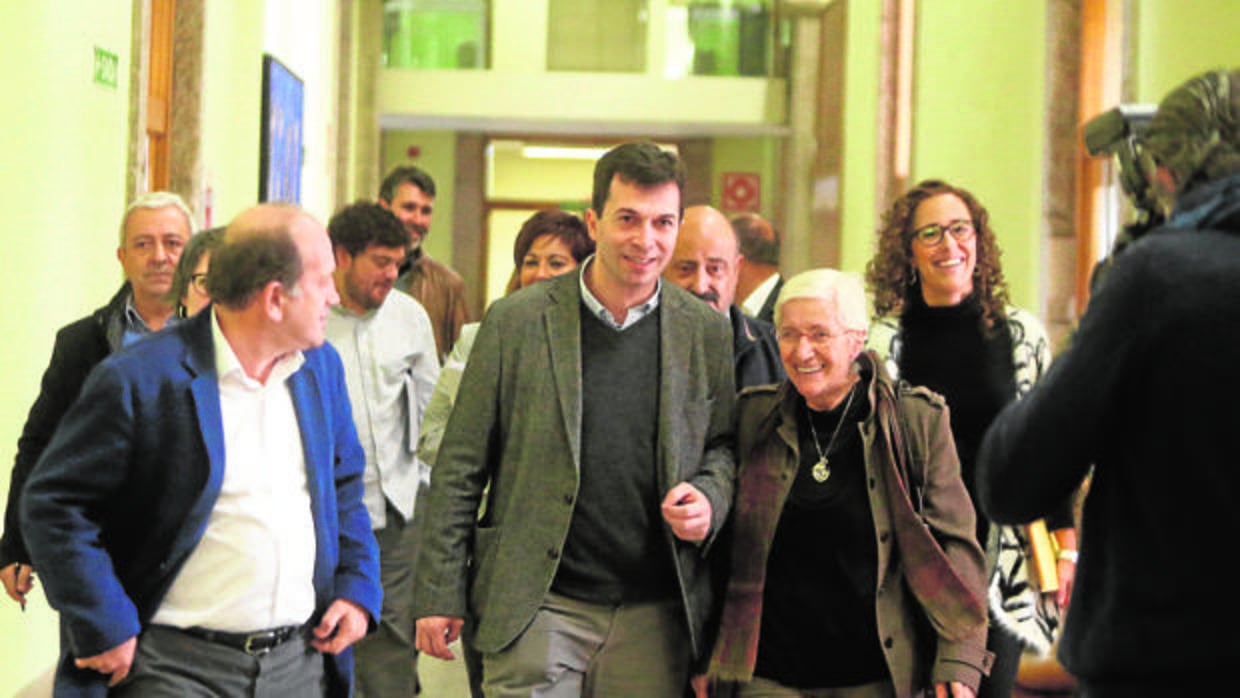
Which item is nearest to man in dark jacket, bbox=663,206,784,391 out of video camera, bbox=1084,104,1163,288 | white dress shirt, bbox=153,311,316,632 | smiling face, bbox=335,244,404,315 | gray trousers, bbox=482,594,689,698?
smiling face, bbox=335,244,404,315

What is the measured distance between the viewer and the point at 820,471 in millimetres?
3494

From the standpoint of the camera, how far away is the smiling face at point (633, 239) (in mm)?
3537

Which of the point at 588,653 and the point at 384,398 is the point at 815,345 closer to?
the point at 588,653

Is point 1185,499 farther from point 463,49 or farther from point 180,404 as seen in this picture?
point 463,49

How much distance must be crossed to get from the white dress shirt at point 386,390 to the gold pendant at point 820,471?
79.1 inches

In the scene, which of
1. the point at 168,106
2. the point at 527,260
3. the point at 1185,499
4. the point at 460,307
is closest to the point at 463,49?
the point at 168,106

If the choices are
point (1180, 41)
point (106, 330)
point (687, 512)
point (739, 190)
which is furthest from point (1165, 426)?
point (739, 190)

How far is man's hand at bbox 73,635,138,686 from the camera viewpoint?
111 inches

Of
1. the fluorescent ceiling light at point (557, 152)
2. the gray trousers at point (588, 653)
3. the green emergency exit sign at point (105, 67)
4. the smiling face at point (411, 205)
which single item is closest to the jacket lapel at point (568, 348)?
the gray trousers at point (588, 653)

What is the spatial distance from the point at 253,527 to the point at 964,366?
2057mm

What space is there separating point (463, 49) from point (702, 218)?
12.5 meters

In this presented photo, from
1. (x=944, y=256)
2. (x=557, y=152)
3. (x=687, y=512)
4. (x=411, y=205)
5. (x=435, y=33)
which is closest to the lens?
(x=687, y=512)

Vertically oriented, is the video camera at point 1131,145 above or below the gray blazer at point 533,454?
above

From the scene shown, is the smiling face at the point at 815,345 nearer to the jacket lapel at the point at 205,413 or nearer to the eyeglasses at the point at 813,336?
the eyeglasses at the point at 813,336
